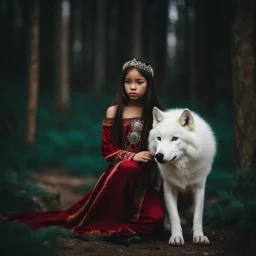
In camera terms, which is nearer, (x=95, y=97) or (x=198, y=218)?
(x=198, y=218)

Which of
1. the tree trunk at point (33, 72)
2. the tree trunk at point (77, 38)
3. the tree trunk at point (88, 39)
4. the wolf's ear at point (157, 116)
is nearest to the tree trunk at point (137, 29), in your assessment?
the tree trunk at point (77, 38)

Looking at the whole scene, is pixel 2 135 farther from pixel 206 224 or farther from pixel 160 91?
pixel 160 91

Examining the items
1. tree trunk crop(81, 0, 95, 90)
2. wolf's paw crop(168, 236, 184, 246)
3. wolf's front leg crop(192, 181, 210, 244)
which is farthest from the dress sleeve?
tree trunk crop(81, 0, 95, 90)

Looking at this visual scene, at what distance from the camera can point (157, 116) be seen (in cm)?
367

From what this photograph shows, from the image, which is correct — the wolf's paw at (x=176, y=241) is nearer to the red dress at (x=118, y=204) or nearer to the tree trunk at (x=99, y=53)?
the red dress at (x=118, y=204)

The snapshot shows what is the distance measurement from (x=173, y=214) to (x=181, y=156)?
23.8 inches

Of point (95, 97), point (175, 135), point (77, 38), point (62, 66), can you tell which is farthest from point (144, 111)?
point (77, 38)

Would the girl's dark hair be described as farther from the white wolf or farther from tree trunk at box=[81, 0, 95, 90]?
tree trunk at box=[81, 0, 95, 90]

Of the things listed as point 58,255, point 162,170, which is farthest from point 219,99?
point 58,255

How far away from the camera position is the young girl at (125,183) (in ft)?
12.3

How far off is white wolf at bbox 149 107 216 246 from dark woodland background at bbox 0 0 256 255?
83 cm

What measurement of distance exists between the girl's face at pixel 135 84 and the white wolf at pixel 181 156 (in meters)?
0.37

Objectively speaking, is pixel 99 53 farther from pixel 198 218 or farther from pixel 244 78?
pixel 198 218

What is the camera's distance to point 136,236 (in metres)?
3.70
